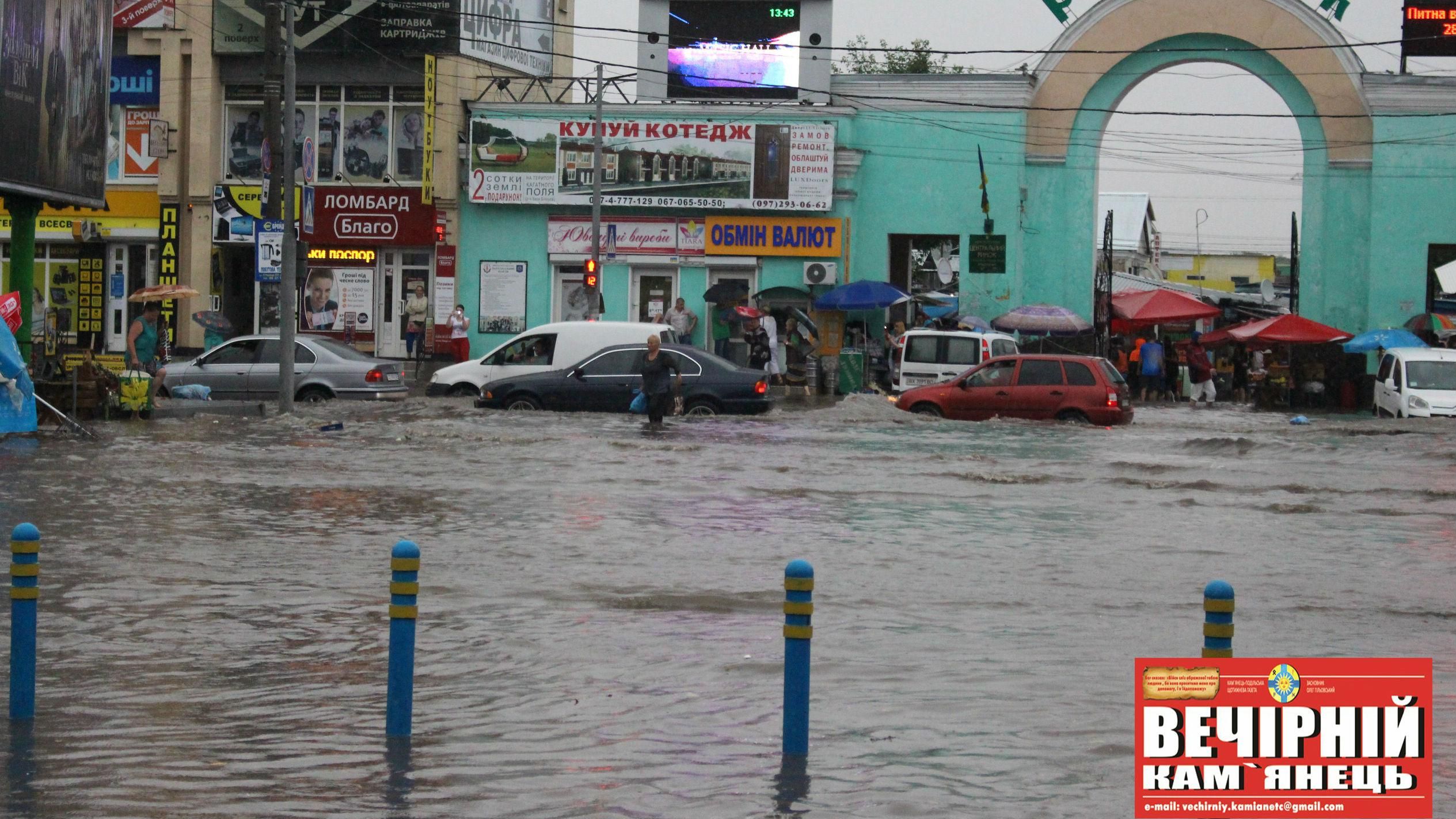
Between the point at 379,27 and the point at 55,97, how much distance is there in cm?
1666

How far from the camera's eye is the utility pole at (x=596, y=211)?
35594 mm

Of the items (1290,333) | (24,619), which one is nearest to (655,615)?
(24,619)

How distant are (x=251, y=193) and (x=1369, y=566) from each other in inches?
1306

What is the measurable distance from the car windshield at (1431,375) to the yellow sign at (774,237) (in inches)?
559

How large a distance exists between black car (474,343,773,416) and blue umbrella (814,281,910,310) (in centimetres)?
1212

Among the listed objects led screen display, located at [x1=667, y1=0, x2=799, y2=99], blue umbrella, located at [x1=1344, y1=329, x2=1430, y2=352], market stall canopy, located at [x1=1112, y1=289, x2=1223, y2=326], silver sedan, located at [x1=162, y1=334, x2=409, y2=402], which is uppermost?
led screen display, located at [x1=667, y1=0, x2=799, y2=99]

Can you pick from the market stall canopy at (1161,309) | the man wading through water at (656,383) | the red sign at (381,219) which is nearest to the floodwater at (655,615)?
the man wading through water at (656,383)

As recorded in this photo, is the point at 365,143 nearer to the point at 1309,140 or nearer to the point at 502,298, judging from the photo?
the point at 502,298

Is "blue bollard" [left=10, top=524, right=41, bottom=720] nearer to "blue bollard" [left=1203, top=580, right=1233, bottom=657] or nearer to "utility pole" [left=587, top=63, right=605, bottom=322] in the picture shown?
"blue bollard" [left=1203, top=580, right=1233, bottom=657]

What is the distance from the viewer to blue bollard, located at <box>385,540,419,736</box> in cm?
613

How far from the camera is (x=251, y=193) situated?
40.4 m

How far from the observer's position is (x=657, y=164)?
39.6 metres

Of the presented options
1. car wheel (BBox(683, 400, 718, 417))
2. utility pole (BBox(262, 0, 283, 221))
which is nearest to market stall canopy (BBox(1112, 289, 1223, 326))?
car wheel (BBox(683, 400, 718, 417))

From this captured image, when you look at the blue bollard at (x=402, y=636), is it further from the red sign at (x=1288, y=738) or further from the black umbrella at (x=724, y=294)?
the black umbrella at (x=724, y=294)
